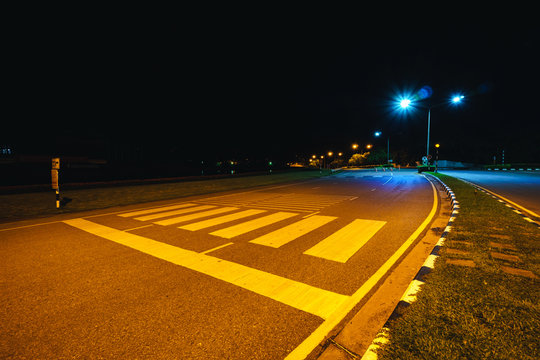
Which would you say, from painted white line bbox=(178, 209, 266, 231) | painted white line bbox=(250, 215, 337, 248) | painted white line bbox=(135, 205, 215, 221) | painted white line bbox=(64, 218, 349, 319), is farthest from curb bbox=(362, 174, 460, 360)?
painted white line bbox=(135, 205, 215, 221)

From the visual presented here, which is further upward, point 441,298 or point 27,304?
point 441,298

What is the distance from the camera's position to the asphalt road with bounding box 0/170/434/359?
94.3 inches

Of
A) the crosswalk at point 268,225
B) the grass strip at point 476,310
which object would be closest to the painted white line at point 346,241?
the crosswalk at point 268,225

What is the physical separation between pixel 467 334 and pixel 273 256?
2869mm

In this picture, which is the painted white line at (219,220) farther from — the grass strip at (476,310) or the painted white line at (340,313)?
the grass strip at (476,310)

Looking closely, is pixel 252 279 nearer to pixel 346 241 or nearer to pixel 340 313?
pixel 340 313

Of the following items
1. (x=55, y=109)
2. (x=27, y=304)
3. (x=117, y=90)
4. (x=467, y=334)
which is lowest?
(x=27, y=304)

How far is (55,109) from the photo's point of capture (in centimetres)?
2103

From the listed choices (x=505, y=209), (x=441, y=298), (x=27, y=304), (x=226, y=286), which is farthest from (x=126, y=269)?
(x=505, y=209)

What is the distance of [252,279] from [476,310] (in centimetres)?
269

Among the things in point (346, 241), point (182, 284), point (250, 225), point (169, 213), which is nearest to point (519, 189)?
point (346, 241)

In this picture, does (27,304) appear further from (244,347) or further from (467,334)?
(467,334)

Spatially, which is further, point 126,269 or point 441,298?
point 126,269

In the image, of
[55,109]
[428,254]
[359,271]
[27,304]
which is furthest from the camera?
[55,109]
